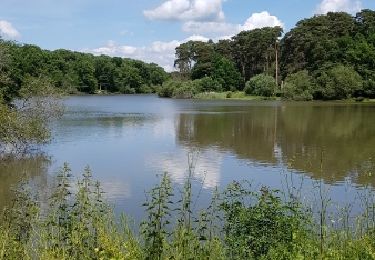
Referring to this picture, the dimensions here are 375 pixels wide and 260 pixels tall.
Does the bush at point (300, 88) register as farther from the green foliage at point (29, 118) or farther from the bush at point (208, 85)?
the green foliage at point (29, 118)

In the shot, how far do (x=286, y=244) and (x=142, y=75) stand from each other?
149402mm

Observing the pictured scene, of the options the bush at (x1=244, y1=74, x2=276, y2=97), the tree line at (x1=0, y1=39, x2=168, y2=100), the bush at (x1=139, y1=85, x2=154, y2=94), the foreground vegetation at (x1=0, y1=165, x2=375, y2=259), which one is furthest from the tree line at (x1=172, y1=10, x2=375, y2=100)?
the foreground vegetation at (x1=0, y1=165, x2=375, y2=259)

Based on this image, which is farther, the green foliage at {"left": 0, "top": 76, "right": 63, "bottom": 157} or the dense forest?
the dense forest

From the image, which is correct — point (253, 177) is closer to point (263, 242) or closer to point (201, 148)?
point (201, 148)

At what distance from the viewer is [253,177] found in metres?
17.0

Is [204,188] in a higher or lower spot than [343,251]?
lower

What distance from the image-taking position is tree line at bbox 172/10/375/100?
70.6 metres

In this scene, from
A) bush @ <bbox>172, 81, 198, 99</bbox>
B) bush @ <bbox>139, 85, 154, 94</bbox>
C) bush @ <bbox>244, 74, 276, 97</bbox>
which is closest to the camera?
bush @ <bbox>244, 74, 276, 97</bbox>

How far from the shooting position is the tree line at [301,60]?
70562 millimetres

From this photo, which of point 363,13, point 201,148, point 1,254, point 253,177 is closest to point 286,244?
point 1,254

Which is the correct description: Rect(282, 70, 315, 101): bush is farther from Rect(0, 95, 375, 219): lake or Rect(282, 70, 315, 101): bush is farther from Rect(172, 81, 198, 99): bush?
Rect(0, 95, 375, 219): lake

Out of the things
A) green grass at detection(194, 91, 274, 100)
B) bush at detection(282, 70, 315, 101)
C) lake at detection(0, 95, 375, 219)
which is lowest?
lake at detection(0, 95, 375, 219)

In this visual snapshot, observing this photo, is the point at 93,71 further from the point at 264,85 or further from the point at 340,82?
the point at 340,82

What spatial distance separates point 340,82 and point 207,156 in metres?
50.4
